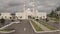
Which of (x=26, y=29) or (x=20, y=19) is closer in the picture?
(x=26, y=29)

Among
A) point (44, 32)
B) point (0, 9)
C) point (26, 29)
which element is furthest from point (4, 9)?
point (44, 32)

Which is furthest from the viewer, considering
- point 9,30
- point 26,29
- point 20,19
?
point 20,19

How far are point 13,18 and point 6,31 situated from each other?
2.08 feet

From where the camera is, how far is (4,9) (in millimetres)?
6441

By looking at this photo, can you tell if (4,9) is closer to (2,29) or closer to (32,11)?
(2,29)

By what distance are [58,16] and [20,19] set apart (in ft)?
5.36

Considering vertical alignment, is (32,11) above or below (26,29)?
above

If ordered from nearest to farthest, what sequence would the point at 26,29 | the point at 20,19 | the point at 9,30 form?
the point at 9,30 < the point at 26,29 < the point at 20,19

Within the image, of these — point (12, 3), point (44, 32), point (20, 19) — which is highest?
point (12, 3)

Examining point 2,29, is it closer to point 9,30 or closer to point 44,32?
point 9,30

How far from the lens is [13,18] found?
6730 millimetres

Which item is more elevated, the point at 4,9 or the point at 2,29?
the point at 4,9

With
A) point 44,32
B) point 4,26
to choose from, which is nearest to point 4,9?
point 4,26

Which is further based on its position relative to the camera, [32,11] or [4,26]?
[32,11]
